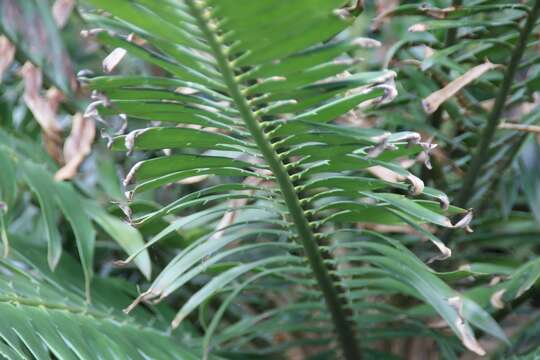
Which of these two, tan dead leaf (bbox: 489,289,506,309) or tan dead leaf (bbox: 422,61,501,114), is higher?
tan dead leaf (bbox: 422,61,501,114)

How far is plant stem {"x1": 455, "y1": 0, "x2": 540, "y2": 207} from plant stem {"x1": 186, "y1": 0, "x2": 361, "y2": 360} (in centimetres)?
20

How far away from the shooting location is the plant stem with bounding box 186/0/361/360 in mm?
431

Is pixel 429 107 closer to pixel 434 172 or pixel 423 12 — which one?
pixel 423 12

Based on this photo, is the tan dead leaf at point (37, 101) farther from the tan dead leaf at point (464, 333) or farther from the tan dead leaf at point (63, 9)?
the tan dead leaf at point (464, 333)

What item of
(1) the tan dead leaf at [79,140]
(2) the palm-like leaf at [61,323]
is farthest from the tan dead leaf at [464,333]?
(1) the tan dead leaf at [79,140]

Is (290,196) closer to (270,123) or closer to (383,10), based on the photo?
(270,123)

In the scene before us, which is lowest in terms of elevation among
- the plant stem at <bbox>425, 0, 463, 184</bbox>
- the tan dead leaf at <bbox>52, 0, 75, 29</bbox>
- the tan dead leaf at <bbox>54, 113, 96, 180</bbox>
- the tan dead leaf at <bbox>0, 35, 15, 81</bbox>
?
the plant stem at <bbox>425, 0, 463, 184</bbox>

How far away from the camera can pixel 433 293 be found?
58 cm

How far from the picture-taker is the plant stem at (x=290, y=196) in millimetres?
431

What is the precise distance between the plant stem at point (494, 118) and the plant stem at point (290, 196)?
200 mm

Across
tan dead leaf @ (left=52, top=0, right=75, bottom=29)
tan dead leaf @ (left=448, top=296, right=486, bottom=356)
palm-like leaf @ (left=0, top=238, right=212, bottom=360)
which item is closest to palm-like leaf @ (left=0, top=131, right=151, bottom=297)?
palm-like leaf @ (left=0, top=238, right=212, bottom=360)

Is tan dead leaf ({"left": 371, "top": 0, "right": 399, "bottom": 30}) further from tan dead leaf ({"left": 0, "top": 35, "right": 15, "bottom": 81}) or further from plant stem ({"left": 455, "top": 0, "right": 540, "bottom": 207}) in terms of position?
tan dead leaf ({"left": 0, "top": 35, "right": 15, "bottom": 81})

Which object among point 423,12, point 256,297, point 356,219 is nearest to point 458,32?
point 423,12

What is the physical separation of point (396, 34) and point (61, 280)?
0.52 metres
